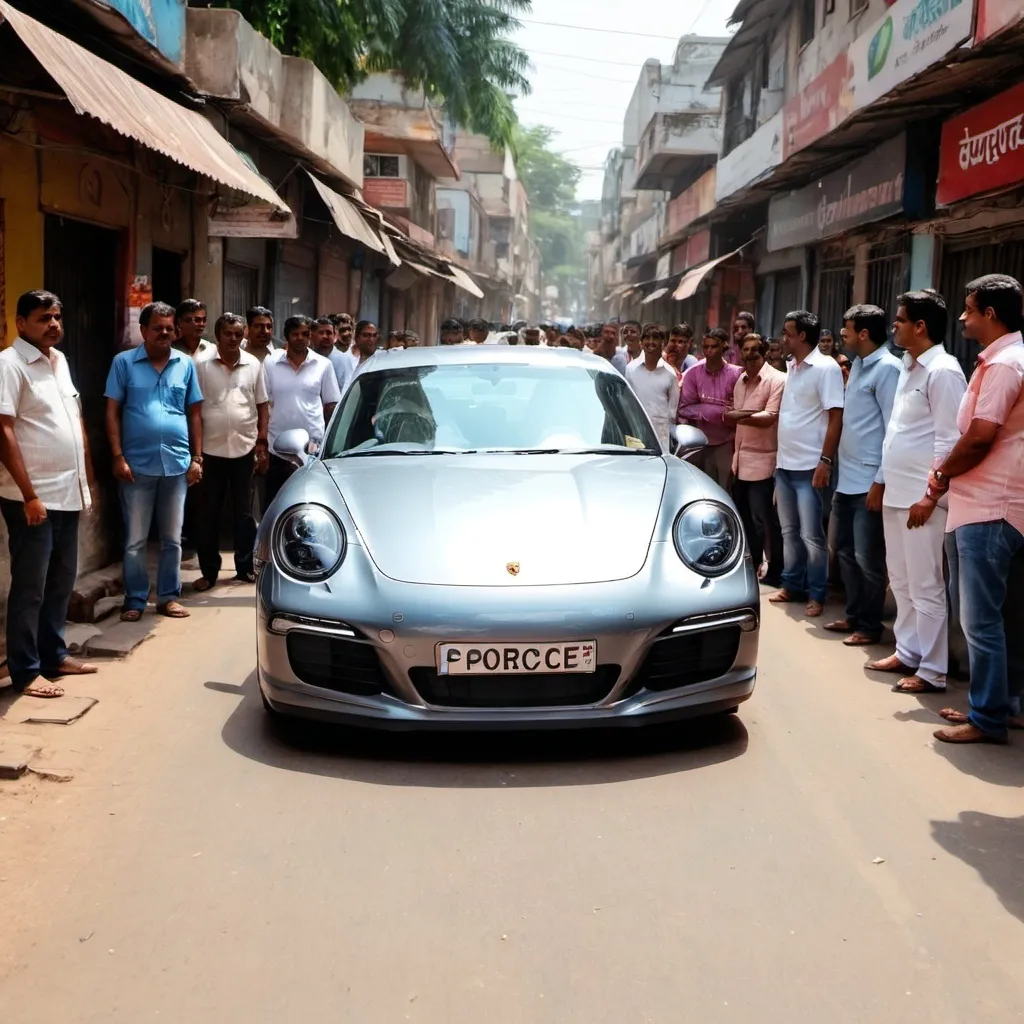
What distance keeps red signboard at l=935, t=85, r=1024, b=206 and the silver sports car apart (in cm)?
613

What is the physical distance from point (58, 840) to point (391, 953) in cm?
130

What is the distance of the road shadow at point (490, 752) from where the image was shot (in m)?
4.10

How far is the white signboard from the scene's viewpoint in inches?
717

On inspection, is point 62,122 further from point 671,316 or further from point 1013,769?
point 671,316

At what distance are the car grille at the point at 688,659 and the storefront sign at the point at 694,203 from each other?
20589 mm

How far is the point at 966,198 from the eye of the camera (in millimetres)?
10672

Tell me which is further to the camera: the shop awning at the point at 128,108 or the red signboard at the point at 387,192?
the red signboard at the point at 387,192

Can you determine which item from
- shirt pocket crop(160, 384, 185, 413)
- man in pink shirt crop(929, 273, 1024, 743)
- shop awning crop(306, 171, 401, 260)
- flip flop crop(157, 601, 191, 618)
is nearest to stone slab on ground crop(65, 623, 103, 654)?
flip flop crop(157, 601, 191, 618)

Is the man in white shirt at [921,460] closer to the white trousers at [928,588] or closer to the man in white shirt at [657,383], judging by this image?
the white trousers at [928,588]

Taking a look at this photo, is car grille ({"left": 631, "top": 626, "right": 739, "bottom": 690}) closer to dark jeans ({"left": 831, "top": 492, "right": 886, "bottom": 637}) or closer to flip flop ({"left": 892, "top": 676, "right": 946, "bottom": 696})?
flip flop ({"left": 892, "top": 676, "right": 946, "bottom": 696})

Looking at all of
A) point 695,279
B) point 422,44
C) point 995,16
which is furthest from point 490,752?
point 422,44

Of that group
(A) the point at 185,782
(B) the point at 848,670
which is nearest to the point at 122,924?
(A) the point at 185,782

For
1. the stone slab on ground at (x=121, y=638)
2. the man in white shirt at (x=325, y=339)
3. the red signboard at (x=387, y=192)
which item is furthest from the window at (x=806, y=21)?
the stone slab on ground at (x=121, y=638)

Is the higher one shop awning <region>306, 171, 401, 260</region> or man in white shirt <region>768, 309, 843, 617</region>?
shop awning <region>306, 171, 401, 260</region>
